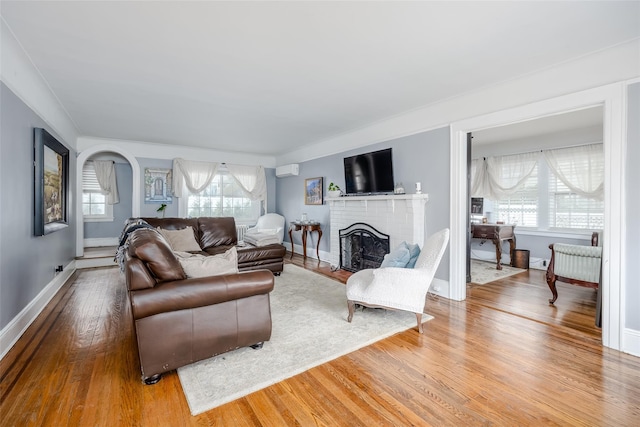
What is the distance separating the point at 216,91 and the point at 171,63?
2.23ft

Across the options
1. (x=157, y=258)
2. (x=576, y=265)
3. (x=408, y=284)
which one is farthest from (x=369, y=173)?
(x=157, y=258)

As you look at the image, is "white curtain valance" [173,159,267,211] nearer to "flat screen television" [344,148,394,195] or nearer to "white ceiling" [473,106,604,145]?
"flat screen television" [344,148,394,195]

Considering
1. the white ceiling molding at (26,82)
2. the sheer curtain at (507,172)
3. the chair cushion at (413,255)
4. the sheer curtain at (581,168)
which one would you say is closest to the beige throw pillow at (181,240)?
the white ceiling molding at (26,82)

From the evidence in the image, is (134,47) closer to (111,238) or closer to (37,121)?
(37,121)

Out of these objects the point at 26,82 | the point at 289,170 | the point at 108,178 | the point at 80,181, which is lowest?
the point at 80,181

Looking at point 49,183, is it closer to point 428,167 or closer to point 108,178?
point 108,178

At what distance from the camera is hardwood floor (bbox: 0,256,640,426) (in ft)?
5.29

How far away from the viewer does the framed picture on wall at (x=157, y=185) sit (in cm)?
604

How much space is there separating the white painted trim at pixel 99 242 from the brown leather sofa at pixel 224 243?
7.18 feet

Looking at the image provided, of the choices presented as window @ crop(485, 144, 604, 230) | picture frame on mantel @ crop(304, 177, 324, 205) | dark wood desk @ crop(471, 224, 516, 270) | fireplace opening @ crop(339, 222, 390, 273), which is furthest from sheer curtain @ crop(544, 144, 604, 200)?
picture frame on mantel @ crop(304, 177, 324, 205)

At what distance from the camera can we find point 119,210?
6.34 m

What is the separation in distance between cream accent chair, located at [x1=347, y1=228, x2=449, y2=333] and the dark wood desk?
304 cm

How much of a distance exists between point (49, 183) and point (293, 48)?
3.30 metres

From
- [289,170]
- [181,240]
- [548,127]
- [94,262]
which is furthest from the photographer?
[289,170]
